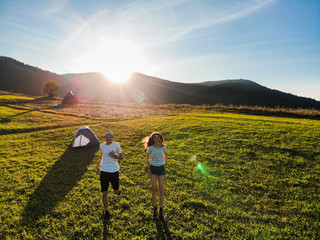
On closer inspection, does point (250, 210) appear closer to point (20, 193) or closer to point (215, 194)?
point (215, 194)

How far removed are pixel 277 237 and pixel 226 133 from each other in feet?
38.3

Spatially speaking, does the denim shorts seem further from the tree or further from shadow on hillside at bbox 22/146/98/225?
the tree

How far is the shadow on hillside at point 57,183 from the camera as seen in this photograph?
6.69 m

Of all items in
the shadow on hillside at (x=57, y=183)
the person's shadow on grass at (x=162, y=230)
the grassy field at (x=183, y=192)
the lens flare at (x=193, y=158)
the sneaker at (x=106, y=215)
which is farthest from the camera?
the lens flare at (x=193, y=158)

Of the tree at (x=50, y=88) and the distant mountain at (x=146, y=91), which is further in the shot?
the distant mountain at (x=146, y=91)

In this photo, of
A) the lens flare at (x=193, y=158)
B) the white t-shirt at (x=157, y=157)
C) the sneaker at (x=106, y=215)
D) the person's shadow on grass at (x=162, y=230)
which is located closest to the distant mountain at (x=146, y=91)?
the lens flare at (x=193, y=158)

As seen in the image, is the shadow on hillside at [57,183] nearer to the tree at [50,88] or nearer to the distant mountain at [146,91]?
the tree at [50,88]

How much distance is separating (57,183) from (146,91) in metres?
136

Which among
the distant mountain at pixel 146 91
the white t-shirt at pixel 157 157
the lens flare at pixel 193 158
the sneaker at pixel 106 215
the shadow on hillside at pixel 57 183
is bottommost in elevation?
the shadow on hillside at pixel 57 183

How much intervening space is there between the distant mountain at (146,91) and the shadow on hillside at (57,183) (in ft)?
341

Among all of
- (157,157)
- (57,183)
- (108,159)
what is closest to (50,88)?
(57,183)

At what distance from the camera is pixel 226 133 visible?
645 inches

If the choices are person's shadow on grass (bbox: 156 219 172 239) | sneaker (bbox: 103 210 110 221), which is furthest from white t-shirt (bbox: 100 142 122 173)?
person's shadow on grass (bbox: 156 219 172 239)

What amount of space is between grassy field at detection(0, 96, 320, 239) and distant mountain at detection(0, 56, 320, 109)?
342 ft
